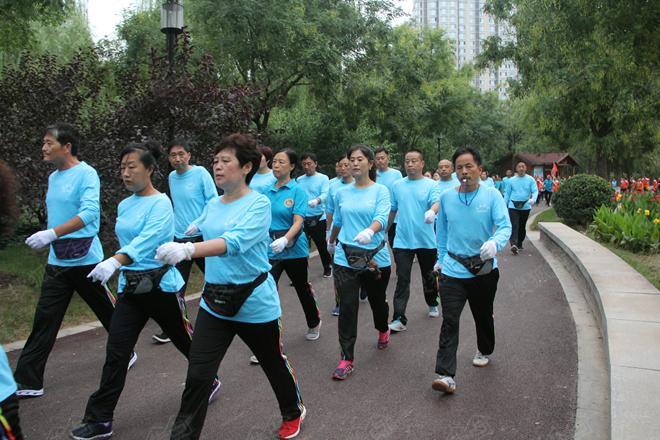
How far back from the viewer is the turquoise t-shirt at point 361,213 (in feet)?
16.0

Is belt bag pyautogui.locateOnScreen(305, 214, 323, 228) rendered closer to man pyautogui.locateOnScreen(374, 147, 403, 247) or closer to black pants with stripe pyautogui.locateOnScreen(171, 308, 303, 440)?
man pyautogui.locateOnScreen(374, 147, 403, 247)

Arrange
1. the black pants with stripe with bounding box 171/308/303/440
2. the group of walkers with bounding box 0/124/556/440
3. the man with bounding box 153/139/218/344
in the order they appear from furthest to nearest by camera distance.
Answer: the man with bounding box 153/139/218/344 < the group of walkers with bounding box 0/124/556/440 < the black pants with stripe with bounding box 171/308/303/440

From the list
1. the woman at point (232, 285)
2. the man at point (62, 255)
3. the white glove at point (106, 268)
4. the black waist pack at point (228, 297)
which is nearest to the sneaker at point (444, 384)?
the woman at point (232, 285)

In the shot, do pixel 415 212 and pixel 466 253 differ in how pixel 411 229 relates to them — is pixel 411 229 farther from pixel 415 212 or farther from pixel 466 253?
pixel 466 253

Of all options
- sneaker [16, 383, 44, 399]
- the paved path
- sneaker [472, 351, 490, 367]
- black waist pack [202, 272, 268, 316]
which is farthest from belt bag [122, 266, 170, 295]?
sneaker [472, 351, 490, 367]

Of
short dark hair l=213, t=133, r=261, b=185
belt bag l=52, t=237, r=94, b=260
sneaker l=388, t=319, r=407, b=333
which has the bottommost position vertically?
sneaker l=388, t=319, r=407, b=333

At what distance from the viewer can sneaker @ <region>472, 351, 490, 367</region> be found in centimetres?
498

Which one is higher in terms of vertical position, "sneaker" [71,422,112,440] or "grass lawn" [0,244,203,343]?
"grass lawn" [0,244,203,343]

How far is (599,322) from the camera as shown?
6.26 m

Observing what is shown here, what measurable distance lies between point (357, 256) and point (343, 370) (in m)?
0.93

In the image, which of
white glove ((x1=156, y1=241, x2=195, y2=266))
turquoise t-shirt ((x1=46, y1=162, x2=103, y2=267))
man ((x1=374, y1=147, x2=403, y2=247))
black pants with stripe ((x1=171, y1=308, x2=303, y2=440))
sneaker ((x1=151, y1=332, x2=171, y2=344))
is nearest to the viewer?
white glove ((x1=156, y1=241, x2=195, y2=266))

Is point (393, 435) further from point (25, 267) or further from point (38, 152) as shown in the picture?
point (25, 267)

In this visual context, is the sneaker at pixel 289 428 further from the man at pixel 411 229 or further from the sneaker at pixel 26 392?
the man at pixel 411 229

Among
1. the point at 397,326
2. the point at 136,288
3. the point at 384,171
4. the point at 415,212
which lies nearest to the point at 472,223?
the point at 415,212
